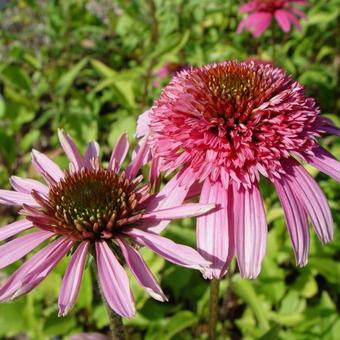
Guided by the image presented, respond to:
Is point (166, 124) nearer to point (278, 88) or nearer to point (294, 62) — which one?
point (278, 88)

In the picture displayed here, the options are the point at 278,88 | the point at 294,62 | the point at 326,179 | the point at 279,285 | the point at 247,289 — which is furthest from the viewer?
the point at 294,62

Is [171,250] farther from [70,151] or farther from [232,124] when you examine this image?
[70,151]

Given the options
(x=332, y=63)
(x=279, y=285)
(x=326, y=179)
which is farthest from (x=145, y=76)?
(x=332, y=63)

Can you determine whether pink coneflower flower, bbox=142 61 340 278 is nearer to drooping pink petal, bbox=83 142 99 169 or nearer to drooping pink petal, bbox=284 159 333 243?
drooping pink petal, bbox=284 159 333 243

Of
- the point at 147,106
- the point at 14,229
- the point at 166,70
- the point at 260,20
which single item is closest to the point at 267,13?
the point at 260,20

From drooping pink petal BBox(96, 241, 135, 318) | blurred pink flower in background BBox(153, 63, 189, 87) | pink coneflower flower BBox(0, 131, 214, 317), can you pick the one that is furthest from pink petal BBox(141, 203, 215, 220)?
blurred pink flower in background BBox(153, 63, 189, 87)

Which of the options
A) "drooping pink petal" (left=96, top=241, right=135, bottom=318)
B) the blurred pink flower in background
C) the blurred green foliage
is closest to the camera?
"drooping pink petal" (left=96, top=241, right=135, bottom=318)
